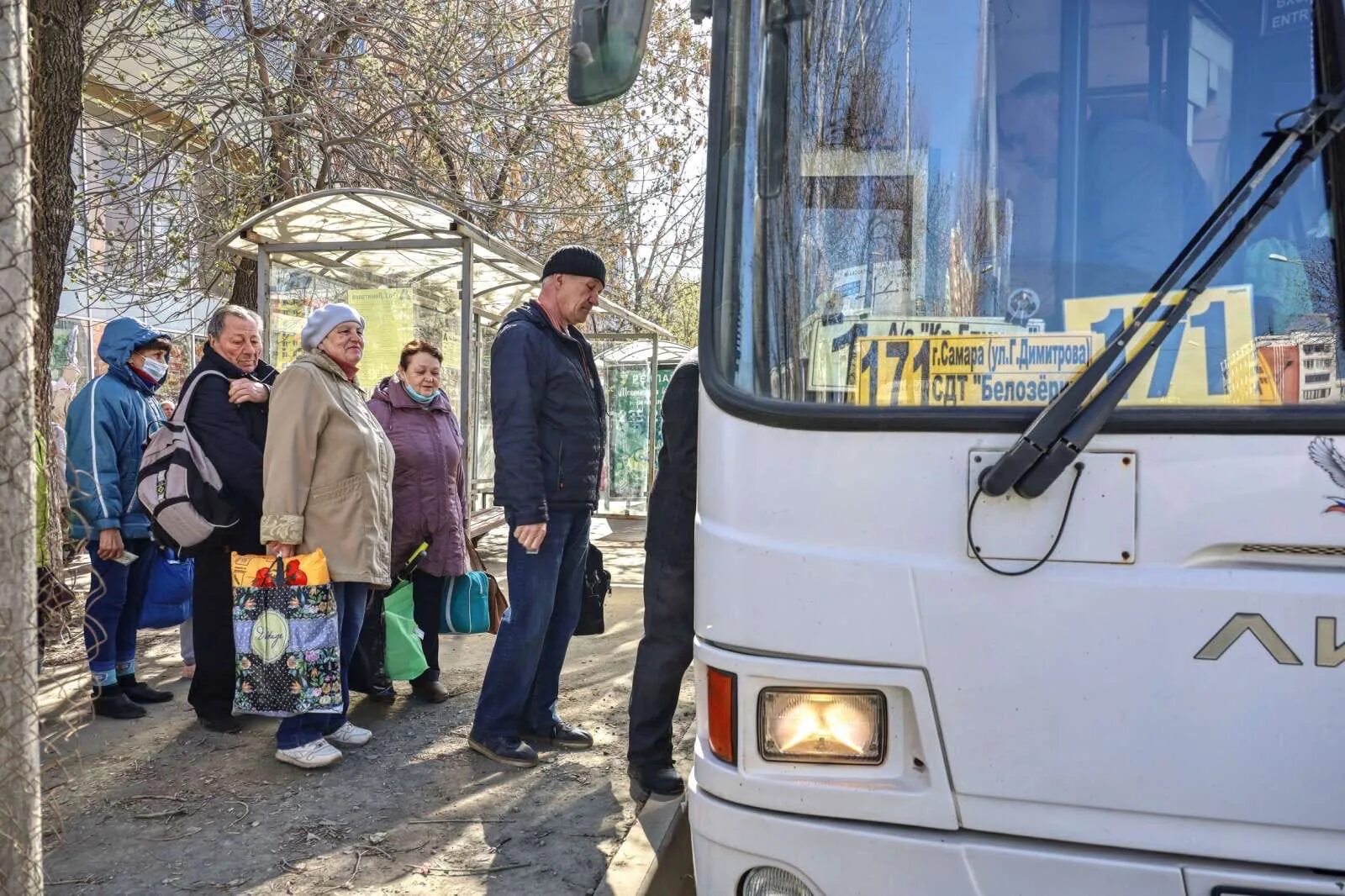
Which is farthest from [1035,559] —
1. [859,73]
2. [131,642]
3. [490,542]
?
[490,542]

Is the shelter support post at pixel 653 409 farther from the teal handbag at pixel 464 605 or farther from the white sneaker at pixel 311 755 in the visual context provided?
the white sneaker at pixel 311 755

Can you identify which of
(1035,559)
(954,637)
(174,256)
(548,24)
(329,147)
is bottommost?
(954,637)

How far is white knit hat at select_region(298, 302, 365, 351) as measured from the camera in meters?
4.24

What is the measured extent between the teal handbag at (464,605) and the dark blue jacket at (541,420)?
1.21m

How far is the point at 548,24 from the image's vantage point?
9.51 m

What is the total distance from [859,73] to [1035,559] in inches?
40.5

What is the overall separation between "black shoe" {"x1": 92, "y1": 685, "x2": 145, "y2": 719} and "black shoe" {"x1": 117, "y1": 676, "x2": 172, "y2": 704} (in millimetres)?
131

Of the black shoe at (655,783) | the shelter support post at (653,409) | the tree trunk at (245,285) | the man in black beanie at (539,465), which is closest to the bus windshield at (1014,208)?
the man in black beanie at (539,465)

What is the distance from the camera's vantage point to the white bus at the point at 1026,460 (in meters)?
1.92

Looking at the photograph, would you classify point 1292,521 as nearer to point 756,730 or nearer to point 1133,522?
point 1133,522

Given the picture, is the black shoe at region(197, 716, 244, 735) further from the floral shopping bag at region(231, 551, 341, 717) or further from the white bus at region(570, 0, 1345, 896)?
the white bus at region(570, 0, 1345, 896)

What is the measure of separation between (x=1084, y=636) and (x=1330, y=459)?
508 millimetres

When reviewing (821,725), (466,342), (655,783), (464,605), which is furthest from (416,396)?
(821,725)

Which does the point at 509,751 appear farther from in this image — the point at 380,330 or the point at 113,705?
the point at 380,330
